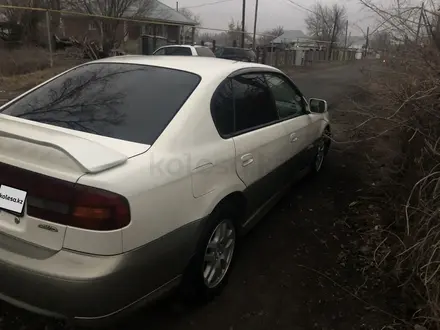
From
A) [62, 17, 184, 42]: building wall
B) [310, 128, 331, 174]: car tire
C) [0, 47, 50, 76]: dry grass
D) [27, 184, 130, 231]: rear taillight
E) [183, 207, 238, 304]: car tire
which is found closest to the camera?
[27, 184, 130, 231]: rear taillight

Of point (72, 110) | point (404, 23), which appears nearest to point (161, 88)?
point (72, 110)

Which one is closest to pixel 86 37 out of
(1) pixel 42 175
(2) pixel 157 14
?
(2) pixel 157 14

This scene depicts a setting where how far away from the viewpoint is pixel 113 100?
8.66 feet

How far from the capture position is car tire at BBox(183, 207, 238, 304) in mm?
2529

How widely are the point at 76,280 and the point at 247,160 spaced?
5.06 ft

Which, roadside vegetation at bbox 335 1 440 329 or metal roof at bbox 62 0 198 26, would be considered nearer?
roadside vegetation at bbox 335 1 440 329

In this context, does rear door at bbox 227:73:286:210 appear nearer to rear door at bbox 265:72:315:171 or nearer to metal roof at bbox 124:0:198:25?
rear door at bbox 265:72:315:171

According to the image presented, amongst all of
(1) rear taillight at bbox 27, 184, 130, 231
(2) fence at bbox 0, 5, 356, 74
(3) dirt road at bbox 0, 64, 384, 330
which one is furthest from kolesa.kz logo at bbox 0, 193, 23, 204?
(2) fence at bbox 0, 5, 356, 74

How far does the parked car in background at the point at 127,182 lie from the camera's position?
6.27ft

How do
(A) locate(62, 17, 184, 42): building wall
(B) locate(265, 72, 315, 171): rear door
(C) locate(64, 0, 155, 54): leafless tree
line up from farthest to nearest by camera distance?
(A) locate(62, 17, 184, 42): building wall
(C) locate(64, 0, 155, 54): leafless tree
(B) locate(265, 72, 315, 171): rear door

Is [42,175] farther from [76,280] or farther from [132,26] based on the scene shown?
[132,26]

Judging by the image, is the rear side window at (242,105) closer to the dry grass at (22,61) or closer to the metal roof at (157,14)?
the dry grass at (22,61)

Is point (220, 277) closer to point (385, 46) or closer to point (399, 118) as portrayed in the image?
point (399, 118)

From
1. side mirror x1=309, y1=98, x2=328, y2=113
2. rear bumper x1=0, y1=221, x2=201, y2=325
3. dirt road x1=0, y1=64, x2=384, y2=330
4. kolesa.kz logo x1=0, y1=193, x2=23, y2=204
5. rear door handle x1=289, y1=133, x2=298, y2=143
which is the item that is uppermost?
side mirror x1=309, y1=98, x2=328, y2=113
